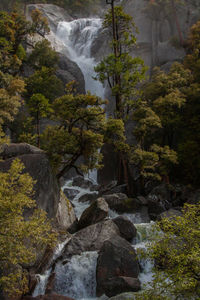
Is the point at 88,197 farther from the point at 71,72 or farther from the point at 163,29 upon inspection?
the point at 163,29

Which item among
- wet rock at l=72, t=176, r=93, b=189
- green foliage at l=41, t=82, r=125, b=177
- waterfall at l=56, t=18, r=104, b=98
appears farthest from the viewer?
waterfall at l=56, t=18, r=104, b=98

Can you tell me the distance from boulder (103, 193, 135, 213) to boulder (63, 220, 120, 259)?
4.42m

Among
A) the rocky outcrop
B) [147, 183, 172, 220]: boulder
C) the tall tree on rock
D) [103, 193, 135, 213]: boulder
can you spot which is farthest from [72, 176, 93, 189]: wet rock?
the rocky outcrop

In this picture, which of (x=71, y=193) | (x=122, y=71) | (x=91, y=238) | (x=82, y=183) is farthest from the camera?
(x=82, y=183)

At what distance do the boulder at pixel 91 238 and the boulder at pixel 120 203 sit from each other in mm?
4416

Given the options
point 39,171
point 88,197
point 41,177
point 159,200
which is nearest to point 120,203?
point 159,200

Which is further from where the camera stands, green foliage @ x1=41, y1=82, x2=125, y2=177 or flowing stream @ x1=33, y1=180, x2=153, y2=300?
green foliage @ x1=41, y1=82, x2=125, y2=177

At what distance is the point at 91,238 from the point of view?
13055 millimetres

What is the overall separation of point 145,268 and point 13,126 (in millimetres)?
22539

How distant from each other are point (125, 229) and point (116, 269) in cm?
338

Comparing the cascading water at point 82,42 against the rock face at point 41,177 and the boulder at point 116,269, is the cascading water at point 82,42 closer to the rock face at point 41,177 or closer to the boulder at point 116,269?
the rock face at point 41,177

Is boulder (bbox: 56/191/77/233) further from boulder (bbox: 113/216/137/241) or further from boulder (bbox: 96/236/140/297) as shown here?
boulder (bbox: 96/236/140/297)

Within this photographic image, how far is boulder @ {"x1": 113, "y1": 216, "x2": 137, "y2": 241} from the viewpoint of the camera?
556 inches

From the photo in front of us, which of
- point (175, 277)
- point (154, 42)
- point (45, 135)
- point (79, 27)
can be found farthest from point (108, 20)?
point (79, 27)
